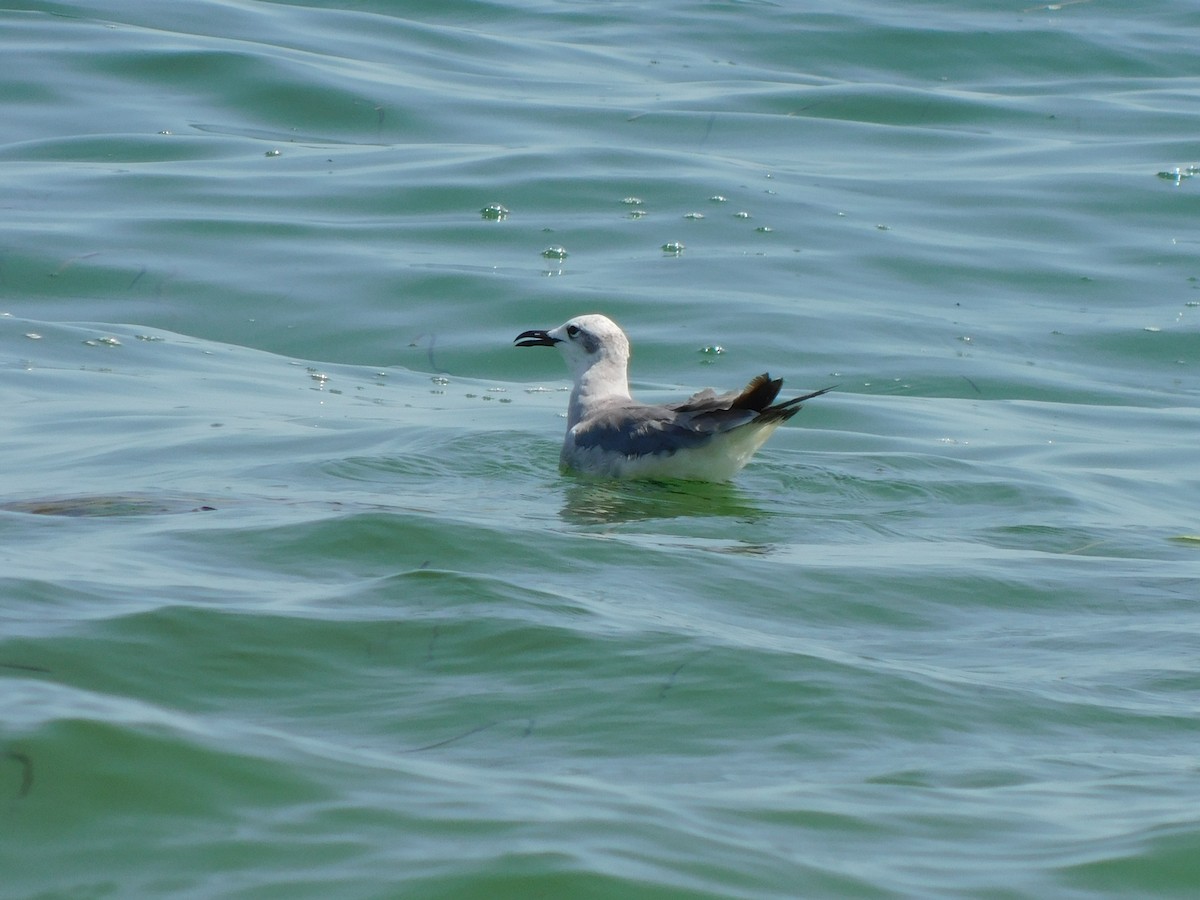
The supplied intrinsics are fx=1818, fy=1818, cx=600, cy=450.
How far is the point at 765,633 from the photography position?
5.36 meters

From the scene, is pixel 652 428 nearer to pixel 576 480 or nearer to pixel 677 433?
pixel 677 433

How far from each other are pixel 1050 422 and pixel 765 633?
16.9ft

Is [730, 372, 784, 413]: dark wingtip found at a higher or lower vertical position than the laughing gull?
higher

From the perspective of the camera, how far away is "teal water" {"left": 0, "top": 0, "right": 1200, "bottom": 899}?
3.66 m

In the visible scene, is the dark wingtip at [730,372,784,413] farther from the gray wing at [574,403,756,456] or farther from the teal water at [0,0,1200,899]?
the teal water at [0,0,1200,899]

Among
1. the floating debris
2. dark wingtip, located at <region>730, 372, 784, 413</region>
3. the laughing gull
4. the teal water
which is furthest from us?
the floating debris

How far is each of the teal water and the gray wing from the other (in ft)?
0.73

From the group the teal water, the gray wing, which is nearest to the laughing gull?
the gray wing

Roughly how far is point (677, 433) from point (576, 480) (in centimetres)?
59

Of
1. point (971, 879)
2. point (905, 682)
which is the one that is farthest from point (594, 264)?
point (971, 879)

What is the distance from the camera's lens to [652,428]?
8.20m

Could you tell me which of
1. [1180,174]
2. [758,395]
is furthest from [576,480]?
[1180,174]

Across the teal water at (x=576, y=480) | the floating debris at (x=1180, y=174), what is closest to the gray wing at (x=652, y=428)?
the teal water at (x=576, y=480)

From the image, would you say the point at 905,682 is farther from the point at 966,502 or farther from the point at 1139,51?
the point at 1139,51
